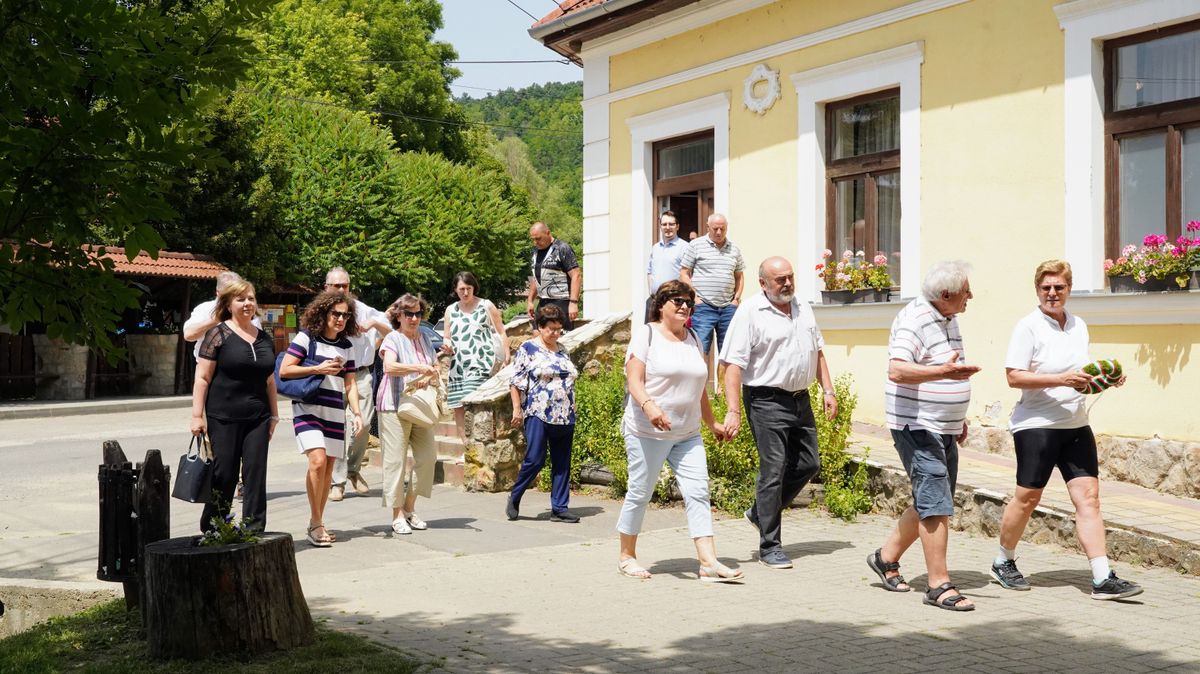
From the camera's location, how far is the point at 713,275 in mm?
12086

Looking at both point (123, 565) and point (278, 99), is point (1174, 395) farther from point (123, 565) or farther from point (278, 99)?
point (278, 99)

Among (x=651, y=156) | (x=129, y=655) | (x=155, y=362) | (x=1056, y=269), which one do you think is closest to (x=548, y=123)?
(x=155, y=362)

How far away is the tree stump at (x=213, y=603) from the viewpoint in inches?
219

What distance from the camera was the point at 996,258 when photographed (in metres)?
11.2

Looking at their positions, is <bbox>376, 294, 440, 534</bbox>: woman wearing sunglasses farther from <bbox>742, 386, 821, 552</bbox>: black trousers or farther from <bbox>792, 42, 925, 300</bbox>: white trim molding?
<bbox>792, 42, 925, 300</bbox>: white trim molding

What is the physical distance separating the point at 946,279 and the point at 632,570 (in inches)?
101

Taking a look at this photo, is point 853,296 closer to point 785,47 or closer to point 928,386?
point 785,47

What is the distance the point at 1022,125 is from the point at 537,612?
22.2 ft

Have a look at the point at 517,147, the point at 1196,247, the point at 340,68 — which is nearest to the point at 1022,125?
the point at 1196,247

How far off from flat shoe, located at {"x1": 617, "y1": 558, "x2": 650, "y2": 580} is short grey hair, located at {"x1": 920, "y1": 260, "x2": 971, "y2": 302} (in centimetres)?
240

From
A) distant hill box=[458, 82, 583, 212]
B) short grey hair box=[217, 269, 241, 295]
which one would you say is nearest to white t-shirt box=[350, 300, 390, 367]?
short grey hair box=[217, 269, 241, 295]

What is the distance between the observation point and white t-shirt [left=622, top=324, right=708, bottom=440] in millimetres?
7594

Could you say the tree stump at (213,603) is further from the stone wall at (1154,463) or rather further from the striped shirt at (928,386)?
the stone wall at (1154,463)

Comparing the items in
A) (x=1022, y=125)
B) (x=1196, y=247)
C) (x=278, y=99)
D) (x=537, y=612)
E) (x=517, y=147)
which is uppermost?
(x=517, y=147)
